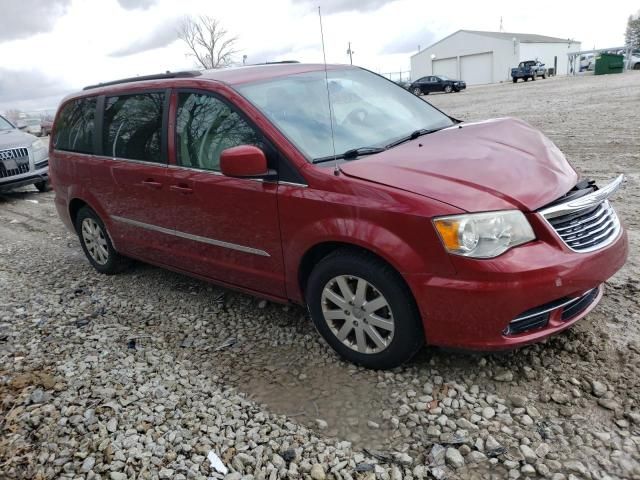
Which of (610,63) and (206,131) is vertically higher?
(206,131)

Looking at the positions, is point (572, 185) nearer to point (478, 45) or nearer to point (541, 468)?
point (541, 468)

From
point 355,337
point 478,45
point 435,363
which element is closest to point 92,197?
point 355,337

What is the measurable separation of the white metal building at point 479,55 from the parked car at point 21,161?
5224 cm

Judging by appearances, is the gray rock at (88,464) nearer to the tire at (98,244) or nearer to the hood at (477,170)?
the hood at (477,170)

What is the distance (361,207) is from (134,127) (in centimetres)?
241

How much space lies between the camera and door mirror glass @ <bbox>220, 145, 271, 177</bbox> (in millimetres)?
3174

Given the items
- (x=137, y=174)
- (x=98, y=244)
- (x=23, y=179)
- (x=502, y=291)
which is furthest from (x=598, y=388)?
(x=23, y=179)

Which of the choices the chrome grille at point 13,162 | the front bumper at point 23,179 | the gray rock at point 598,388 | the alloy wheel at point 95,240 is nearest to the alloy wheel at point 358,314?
the gray rock at point 598,388

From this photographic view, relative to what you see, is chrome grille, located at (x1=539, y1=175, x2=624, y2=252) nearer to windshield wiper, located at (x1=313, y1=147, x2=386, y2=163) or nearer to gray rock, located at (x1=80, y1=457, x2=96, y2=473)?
windshield wiper, located at (x1=313, y1=147, x2=386, y2=163)

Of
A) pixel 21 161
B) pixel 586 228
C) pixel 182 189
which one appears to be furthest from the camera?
pixel 21 161

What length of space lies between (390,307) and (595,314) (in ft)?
5.08

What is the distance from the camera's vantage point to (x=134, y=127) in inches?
173

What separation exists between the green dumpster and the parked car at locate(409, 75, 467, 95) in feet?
36.8

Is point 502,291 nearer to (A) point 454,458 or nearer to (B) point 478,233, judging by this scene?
(B) point 478,233
